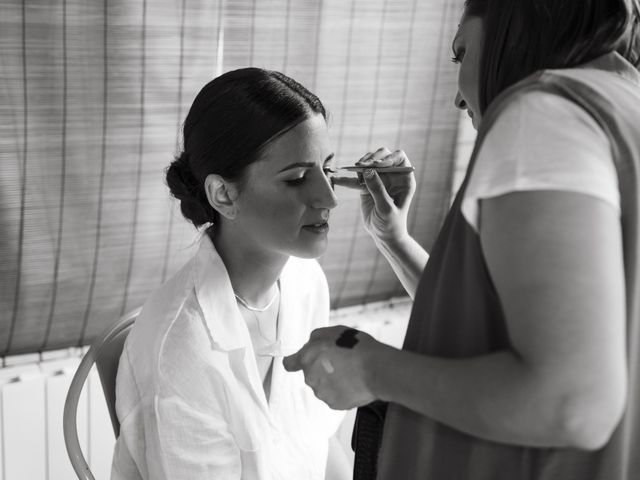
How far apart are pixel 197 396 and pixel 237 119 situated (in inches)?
16.7

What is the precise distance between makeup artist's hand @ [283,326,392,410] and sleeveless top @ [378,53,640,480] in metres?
0.06

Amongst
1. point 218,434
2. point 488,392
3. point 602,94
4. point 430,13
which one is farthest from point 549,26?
point 430,13

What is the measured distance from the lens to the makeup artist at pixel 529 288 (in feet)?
1.84

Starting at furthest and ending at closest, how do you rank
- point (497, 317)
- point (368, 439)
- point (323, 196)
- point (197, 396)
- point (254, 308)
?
point (254, 308)
point (323, 196)
point (197, 396)
point (368, 439)
point (497, 317)

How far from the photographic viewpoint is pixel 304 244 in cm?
125

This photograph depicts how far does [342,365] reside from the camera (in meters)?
0.71

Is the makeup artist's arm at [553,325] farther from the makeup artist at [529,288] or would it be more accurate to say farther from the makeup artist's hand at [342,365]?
the makeup artist's hand at [342,365]

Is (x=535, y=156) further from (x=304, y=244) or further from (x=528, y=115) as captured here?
(x=304, y=244)

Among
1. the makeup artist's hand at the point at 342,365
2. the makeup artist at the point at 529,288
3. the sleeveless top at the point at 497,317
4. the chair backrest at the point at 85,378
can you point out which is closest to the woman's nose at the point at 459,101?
the makeup artist at the point at 529,288

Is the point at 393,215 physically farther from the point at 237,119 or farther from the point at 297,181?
the point at 237,119

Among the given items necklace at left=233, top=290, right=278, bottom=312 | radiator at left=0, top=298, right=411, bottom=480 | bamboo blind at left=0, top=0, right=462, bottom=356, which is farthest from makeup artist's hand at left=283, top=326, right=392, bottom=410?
radiator at left=0, top=298, right=411, bottom=480

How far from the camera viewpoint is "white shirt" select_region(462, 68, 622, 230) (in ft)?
1.88

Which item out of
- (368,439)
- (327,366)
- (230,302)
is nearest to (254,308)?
(230,302)

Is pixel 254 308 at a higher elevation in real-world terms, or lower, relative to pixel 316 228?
lower
